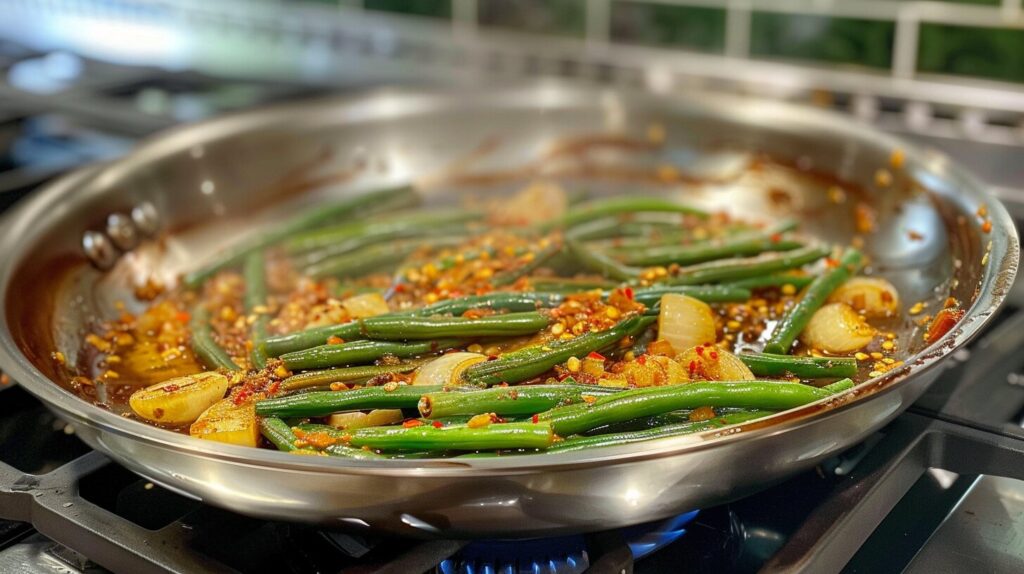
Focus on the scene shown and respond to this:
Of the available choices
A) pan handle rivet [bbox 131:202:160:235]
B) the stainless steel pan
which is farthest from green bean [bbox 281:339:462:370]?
pan handle rivet [bbox 131:202:160:235]

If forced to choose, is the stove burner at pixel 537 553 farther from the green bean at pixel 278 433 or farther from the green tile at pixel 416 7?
the green tile at pixel 416 7

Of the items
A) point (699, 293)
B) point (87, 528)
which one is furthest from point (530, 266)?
point (87, 528)

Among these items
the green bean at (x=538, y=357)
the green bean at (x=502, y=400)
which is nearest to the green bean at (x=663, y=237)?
the green bean at (x=538, y=357)

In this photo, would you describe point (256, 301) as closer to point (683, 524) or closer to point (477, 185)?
point (477, 185)

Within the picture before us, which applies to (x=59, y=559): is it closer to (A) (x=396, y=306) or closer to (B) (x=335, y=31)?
(A) (x=396, y=306)

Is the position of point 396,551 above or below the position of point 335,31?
below

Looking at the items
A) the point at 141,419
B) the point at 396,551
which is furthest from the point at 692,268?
the point at 141,419

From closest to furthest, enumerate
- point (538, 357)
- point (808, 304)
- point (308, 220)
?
point (538, 357), point (808, 304), point (308, 220)
